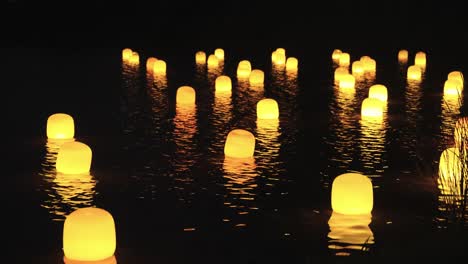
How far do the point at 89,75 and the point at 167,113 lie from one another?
29.0 ft

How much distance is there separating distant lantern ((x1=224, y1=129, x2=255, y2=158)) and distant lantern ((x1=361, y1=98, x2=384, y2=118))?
19.2 feet

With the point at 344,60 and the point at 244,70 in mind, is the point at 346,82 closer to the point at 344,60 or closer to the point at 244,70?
the point at 244,70

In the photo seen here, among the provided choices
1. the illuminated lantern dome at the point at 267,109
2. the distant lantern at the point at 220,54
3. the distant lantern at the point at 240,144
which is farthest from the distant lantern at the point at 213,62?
the distant lantern at the point at 240,144

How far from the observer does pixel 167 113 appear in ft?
68.6

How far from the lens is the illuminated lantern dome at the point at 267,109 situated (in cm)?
2009

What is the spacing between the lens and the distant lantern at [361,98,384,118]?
20.6m

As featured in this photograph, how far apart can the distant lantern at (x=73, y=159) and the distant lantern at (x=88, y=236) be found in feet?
14.6

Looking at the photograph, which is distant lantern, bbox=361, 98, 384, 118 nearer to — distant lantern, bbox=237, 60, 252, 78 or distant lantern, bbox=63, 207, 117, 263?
distant lantern, bbox=237, 60, 252, 78

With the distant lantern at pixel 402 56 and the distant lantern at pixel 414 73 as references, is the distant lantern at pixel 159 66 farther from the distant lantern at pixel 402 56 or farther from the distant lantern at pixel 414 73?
the distant lantern at pixel 402 56

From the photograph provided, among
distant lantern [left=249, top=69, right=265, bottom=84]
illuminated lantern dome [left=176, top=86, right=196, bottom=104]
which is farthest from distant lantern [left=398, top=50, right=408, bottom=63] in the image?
illuminated lantern dome [left=176, top=86, right=196, bottom=104]

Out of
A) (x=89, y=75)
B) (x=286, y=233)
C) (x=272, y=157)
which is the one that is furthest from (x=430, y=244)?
(x=89, y=75)

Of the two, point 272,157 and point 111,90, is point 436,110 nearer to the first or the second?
point 272,157

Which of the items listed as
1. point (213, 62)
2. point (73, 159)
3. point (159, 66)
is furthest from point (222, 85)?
point (73, 159)

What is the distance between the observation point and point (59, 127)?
1725cm
